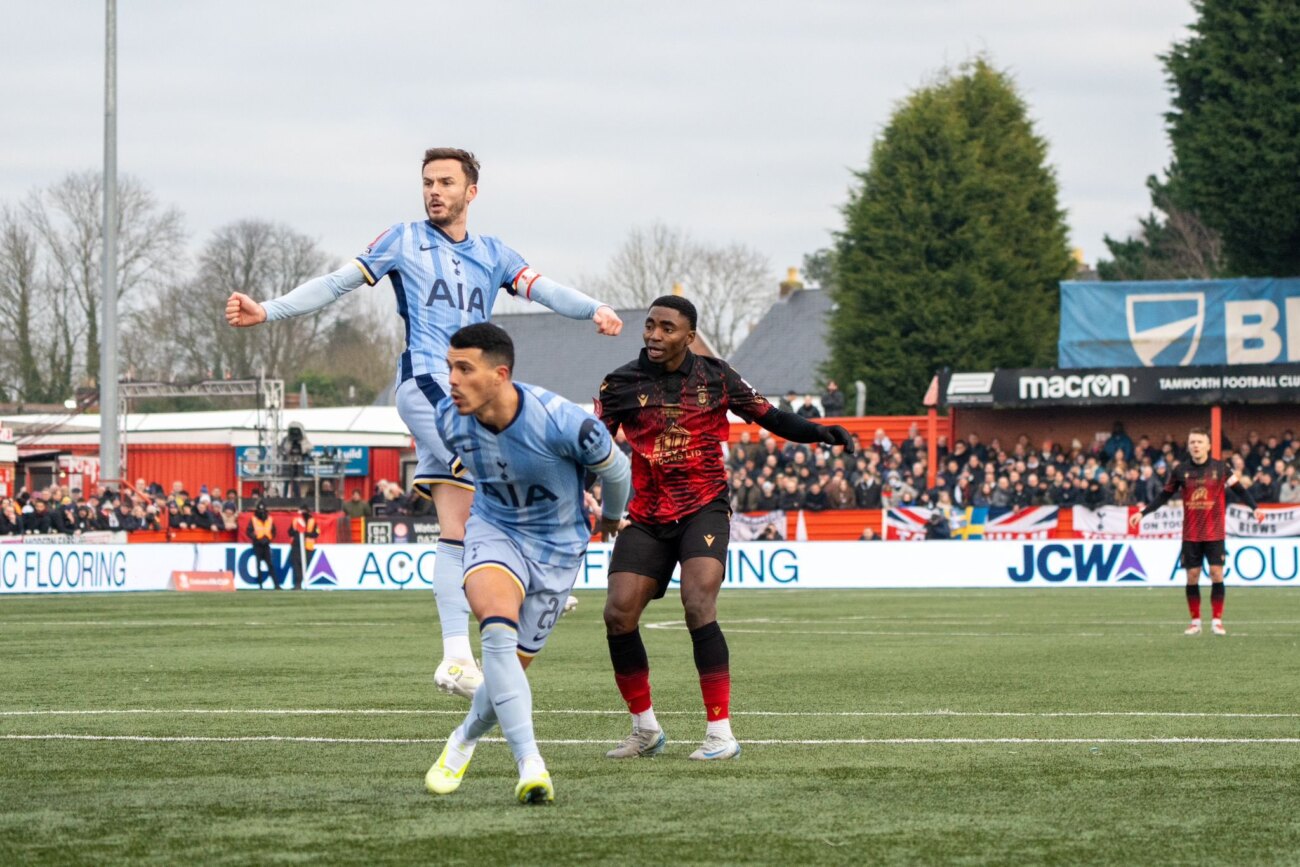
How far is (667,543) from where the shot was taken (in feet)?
29.0

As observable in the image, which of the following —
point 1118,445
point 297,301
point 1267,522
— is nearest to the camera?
point 297,301

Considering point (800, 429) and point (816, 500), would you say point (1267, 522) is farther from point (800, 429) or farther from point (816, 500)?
point (800, 429)

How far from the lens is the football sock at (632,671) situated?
28.2 ft

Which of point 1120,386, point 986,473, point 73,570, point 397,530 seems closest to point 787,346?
point 1120,386

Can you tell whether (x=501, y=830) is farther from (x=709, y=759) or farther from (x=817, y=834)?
(x=709, y=759)

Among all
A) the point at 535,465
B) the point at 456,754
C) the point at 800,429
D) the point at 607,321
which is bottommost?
the point at 456,754

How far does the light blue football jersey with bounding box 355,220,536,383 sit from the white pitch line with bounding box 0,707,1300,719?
2493 mm

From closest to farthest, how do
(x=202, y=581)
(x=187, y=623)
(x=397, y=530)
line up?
(x=187, y=623) < (x=202, y=581) < (x=397, y=530)

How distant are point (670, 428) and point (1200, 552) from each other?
40.0ft

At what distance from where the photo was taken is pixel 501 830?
239 inches

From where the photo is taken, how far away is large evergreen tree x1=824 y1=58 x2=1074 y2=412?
5716 cm

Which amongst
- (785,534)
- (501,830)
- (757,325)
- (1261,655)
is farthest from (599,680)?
(757,325)

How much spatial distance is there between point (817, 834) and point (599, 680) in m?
7.25

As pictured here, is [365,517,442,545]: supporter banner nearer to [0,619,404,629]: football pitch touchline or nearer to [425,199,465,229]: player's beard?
[0,619,404,629]: football pitch touchline
